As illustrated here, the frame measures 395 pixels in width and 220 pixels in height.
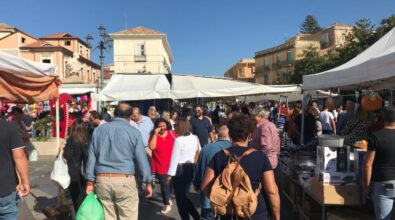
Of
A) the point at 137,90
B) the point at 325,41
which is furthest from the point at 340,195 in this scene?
the point at 325,41

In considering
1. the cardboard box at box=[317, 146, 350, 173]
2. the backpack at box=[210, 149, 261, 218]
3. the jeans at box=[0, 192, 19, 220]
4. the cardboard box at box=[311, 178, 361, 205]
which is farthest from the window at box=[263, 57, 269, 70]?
the backpack at box=[210, 149, 261, 218]

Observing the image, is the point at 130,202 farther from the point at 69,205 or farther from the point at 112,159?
the point at 69,205

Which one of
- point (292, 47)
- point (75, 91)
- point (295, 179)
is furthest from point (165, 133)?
point (292, 47)

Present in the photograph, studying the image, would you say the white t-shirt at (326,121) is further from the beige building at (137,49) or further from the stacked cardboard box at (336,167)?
the beige building at (137,49)

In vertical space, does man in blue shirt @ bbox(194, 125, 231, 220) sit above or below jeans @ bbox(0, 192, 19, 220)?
above

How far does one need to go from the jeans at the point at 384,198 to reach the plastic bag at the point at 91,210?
2.77 metres

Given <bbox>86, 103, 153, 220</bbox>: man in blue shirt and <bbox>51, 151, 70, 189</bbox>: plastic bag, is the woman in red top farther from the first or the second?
<bbox>86, 103, 153, 220</bbox>: man in blue shirt

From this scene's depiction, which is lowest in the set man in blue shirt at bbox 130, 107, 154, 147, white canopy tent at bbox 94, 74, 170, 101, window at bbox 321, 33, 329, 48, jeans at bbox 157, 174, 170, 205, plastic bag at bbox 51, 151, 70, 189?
jeans at bbox 157, 174, 170, 205

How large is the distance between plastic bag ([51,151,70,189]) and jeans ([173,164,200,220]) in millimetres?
1462

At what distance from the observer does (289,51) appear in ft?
232

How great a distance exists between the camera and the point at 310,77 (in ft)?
24.7

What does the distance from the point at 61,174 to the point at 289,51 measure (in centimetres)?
6886

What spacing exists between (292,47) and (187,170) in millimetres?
67700

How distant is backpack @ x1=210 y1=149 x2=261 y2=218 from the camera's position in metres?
2.74
